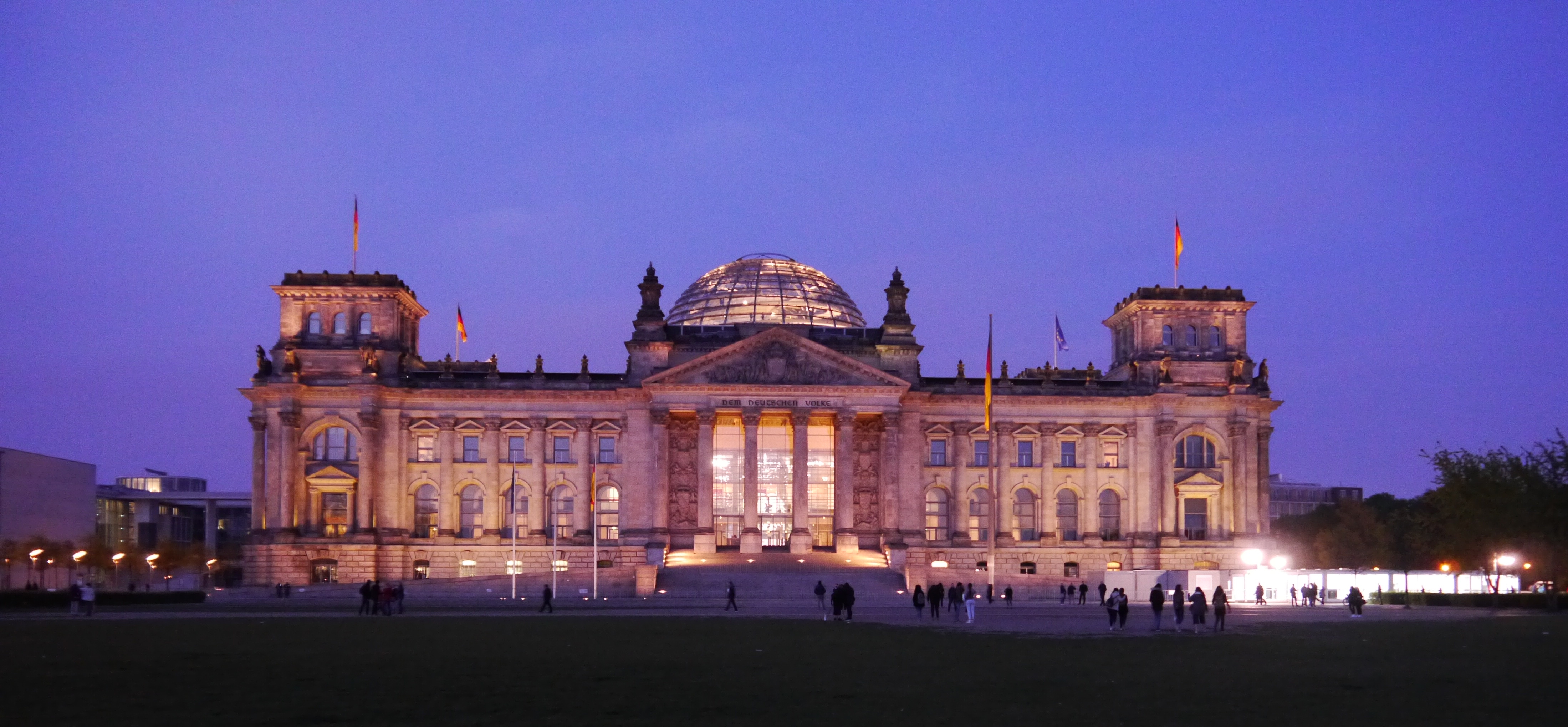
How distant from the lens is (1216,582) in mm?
84688

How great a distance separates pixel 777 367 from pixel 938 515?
54.2 feet

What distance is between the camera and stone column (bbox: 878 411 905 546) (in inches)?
4193

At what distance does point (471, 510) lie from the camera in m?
111

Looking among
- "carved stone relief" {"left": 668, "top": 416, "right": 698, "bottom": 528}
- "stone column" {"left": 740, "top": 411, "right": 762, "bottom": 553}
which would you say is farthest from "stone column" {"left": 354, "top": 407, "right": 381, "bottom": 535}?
"stone column" {"left": 740, "top": 411, "right": 762, "bottom": 553}

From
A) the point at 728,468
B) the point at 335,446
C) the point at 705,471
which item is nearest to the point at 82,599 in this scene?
the point at 335,446

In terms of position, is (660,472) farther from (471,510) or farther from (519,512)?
(471,510)

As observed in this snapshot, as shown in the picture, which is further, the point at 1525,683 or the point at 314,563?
Answer: the point at 314,563

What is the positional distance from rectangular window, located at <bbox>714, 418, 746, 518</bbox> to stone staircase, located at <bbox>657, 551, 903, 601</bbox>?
8.56 m

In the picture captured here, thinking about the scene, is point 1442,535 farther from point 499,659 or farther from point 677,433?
point 499,659

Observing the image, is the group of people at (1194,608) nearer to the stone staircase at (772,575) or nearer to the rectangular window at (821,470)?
the stone staircase at (772,575)

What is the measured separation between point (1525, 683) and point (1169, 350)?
84.1m

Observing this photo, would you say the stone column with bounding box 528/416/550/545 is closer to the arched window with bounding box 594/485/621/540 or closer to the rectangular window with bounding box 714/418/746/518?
the arched window with bounding box 594/485/621/540

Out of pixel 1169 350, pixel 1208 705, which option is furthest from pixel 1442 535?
pixel 1208 705

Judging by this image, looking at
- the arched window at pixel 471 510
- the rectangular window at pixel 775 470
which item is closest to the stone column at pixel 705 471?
the rectangular window at pixel 775 470
